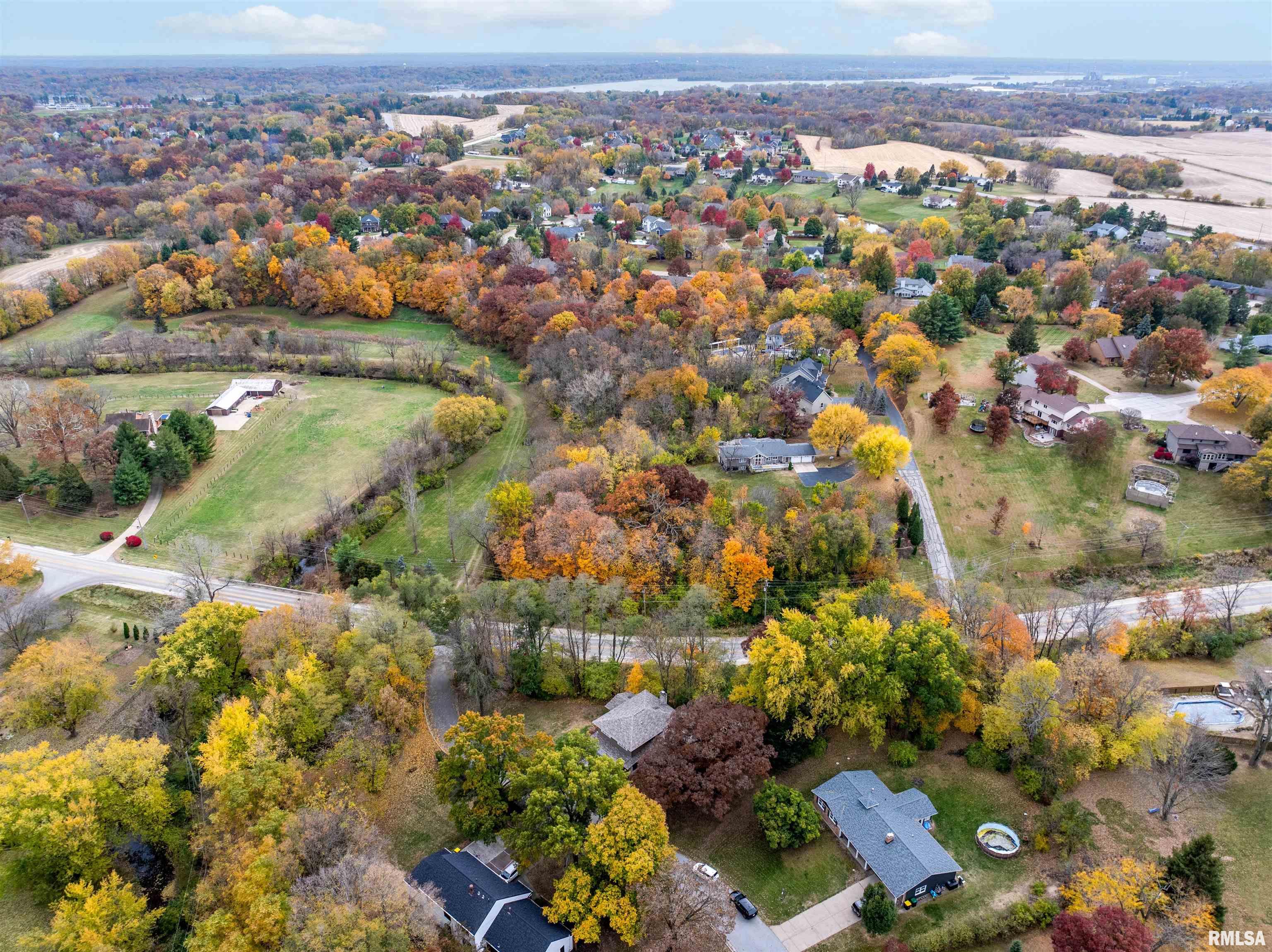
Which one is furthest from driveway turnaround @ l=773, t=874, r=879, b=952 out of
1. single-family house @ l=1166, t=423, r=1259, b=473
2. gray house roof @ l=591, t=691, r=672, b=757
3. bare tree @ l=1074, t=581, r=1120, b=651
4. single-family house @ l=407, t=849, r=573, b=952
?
single-family house @ l=1166, t=423, r=1259, b=473

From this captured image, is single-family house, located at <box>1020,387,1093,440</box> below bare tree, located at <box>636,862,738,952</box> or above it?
above

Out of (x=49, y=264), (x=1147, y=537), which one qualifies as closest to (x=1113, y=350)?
(x=1147, y=537)

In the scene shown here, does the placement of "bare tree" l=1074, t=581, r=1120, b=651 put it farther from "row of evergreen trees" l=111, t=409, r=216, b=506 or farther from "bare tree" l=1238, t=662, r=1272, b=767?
"row of evergreen trees" l=111, t=409, r=216, b=506

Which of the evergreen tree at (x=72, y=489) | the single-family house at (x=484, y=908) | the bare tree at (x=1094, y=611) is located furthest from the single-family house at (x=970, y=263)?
the evergreen tree at (x=72, y=489)

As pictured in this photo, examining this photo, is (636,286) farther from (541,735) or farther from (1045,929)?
(1045,929)

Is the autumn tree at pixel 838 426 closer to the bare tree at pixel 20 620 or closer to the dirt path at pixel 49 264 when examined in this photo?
the bare tree at pixel 20 620

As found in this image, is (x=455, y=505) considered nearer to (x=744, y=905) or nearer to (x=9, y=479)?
(x=9, y=479)
